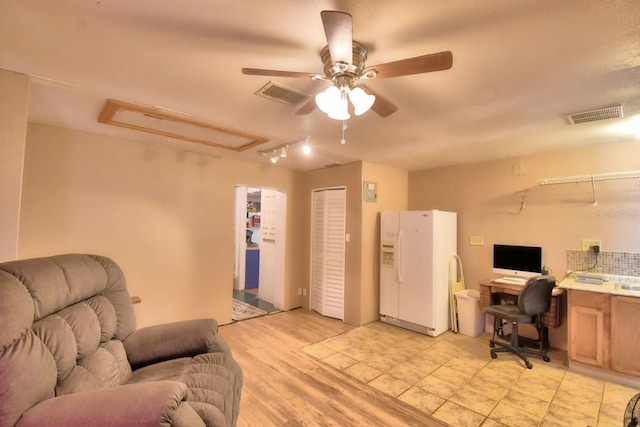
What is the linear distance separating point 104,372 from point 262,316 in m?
2.88

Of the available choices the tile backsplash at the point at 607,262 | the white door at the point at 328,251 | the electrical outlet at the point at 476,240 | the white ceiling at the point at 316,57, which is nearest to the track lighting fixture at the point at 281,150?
the white ceiling at the point at 316,57

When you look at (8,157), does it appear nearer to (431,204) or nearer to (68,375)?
(68,375)

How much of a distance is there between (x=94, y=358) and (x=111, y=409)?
625 mm

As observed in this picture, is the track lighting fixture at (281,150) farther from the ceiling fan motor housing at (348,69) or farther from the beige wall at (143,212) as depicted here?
the ceiling fan motor housing at (348,69)

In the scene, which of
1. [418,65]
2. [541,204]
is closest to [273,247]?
[541,204]

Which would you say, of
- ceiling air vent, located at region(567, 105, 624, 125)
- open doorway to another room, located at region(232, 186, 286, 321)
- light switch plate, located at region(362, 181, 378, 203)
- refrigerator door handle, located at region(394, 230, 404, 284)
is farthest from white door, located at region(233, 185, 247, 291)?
ceiling air vent, located at region(567, 105, 624, 125)

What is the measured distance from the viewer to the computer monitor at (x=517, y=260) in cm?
333

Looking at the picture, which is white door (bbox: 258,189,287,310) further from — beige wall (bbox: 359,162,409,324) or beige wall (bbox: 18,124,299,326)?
beige wall (bbox: 359,162,409,324)

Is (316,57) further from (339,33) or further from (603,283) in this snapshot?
(603,283)

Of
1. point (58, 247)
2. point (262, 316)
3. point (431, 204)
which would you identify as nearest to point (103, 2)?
point (58, 247)

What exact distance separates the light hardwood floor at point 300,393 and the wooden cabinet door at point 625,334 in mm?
1889

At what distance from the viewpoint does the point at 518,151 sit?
3363mm

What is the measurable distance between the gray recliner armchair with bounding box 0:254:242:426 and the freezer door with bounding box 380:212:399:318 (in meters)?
2.64

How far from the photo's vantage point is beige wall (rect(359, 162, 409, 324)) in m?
3.93
